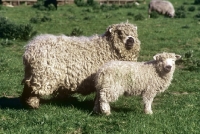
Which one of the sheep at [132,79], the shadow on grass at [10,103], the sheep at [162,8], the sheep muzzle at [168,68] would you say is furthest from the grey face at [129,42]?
the sheep at [162,8]

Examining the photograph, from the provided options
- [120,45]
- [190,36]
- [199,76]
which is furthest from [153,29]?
[120,45]

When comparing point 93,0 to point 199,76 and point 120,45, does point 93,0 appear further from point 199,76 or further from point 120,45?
point 120,45

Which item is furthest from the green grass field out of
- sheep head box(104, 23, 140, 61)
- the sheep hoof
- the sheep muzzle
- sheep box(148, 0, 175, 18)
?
sheep box(148, 0, 175, 18)

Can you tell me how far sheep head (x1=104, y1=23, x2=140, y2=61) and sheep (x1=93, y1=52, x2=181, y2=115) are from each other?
527mm

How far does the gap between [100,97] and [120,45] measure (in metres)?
1.41

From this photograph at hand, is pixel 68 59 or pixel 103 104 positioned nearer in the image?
pixel 103 104

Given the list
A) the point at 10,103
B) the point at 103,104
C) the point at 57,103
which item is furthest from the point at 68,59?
the point at 10,103

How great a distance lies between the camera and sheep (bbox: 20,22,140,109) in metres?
8.32

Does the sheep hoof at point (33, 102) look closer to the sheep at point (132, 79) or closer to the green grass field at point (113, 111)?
the green grass field at point (113, 111)

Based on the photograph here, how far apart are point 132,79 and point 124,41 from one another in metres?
1.09

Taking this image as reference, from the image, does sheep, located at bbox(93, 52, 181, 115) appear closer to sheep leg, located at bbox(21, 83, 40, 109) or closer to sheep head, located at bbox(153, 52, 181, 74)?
sheep head, located at bbox(153, 52, 181, 74)

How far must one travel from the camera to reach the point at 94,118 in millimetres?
7875

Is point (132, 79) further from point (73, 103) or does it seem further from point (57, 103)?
point (57, 103)

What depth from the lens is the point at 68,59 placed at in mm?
8570
